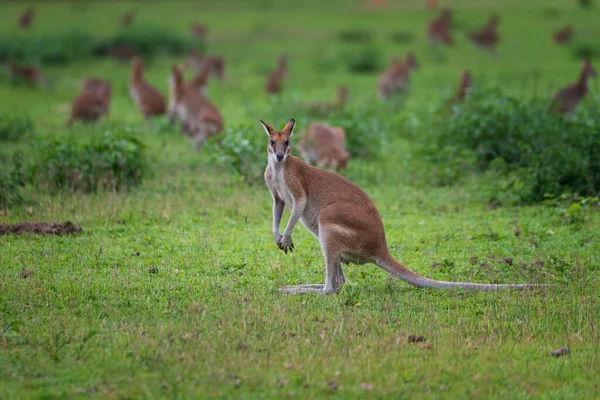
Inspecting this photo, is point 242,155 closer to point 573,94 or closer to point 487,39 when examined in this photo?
point 573,94

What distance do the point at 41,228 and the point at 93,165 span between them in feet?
6.57

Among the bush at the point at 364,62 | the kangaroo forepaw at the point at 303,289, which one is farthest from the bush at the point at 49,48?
the kangaroo forepaw at the point at 303,289

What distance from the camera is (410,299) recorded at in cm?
673

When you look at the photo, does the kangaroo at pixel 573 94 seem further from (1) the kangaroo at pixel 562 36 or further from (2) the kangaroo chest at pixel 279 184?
(1) the kangaroo at pixel 562 36

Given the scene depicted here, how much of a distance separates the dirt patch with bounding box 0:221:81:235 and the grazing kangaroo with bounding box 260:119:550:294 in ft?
7.76

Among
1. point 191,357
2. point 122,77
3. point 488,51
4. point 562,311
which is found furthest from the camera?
point 488,51

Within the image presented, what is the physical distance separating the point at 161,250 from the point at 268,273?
3.88 feet

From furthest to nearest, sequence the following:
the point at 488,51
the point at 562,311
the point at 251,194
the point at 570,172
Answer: the point at 488,51 → the point at 251,194 → the point at 570,172 → the point at 562,311

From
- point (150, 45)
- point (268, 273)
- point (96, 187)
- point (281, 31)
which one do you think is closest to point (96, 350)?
point (268, 273)

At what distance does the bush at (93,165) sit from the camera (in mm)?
10203

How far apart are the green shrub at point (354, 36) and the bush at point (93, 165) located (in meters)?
18.9

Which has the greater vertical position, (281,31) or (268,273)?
(281,31)

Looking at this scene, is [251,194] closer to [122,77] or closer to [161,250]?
[161,250]

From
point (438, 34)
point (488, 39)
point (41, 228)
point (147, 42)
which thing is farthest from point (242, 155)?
point (438, 34)
